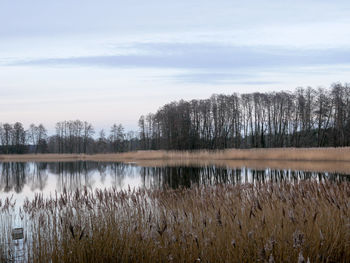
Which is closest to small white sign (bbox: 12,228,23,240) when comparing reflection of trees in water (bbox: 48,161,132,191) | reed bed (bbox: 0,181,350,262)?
reed bed (bbox: 0,181,350,262)

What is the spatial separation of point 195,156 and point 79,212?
3494 centimetres

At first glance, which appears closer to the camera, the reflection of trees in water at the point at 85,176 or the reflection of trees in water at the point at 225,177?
the reflection of trees in water at the point at 225,177

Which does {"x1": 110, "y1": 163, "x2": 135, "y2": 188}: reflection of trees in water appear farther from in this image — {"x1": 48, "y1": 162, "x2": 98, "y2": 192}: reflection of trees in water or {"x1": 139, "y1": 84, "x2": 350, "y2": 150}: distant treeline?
{"x1": 139, "y1": 84, "x2": 350, "y2": 150}: distant treeline

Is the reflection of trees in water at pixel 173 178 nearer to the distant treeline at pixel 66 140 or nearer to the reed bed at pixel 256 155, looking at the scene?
the reed bed at pixel 256 155

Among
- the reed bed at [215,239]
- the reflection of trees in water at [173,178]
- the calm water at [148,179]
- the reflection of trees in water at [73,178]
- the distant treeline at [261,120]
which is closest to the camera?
the reed bed at [215,239]

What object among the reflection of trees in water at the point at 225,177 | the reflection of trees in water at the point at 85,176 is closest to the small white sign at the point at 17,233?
the reflection of trees in water at the point at 85,176

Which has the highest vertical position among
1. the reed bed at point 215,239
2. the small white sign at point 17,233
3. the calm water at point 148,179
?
the reed bed at point 215,239

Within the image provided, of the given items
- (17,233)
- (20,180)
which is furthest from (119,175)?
(17,233)

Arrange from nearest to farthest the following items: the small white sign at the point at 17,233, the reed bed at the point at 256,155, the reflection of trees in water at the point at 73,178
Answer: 1. the small white sign at the point at 17,233
2. the reflection of trees in water at the point at 73,178
3. the reed bed at the point at 256,155

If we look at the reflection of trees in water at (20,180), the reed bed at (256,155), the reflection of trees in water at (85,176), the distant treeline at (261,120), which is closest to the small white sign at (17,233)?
the reflection of trees in water at (85,176)

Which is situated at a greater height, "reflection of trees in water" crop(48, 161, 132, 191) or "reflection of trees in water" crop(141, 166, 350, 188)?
"reflection of trees in water" crop(141, 166, 350, 188)

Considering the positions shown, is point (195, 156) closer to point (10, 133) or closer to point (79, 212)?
point (79, 212)

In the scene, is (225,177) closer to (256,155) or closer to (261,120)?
(256,155)

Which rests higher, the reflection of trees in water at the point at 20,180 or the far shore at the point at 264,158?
the far shore at the point at 264,158
